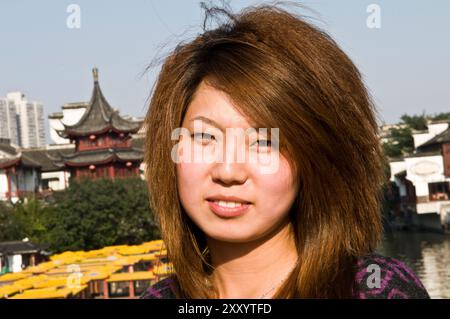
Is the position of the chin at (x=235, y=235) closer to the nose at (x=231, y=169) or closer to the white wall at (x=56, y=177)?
the nose at (x=231, y=169)

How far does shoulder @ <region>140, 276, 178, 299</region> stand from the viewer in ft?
2.78

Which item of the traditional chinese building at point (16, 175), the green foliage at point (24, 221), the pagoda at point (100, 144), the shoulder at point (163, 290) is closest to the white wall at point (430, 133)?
the pagoda at point (100, 144)

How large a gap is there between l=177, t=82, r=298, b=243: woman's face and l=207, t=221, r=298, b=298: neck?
0.02m

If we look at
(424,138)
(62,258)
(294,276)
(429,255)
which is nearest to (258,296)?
(294,276)

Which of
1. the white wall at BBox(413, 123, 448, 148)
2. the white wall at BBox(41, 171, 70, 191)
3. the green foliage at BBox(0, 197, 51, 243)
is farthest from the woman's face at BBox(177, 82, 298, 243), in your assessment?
the white wall at BBox(41, 171, 70, 191)

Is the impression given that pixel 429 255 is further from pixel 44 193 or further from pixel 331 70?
pixel 331 70

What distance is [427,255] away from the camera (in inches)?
609

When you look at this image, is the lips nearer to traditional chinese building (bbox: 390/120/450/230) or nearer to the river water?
the river water

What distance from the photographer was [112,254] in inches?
538

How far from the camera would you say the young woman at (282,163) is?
73 cm

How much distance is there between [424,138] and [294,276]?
76.6 ft

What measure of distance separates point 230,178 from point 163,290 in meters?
0.19

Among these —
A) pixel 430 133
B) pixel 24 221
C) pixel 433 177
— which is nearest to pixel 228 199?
pixel 24 221

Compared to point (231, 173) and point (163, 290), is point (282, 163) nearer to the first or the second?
point (231, 173)
